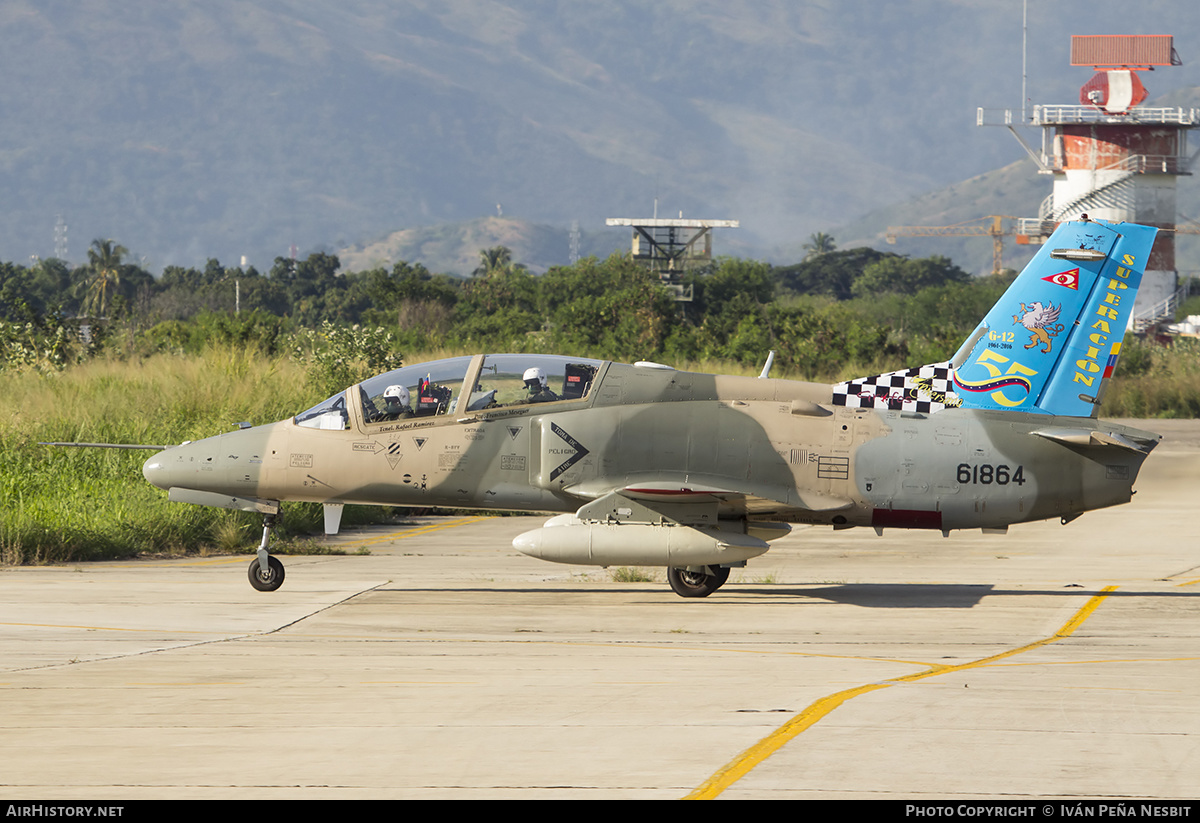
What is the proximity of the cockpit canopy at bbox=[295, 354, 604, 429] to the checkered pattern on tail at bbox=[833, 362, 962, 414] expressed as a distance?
2.55m

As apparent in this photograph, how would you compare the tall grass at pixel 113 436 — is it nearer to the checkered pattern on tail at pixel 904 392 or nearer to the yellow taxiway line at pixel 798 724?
the checkered pattern on tail at pixel 904 392

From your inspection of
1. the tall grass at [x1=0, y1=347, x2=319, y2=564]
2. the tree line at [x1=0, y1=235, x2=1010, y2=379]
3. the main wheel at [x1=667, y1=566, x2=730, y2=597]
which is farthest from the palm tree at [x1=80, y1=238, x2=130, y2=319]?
the main wheel at [x1=667, y1=566, x2=730, y2=597]

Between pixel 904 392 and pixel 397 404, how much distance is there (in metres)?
5.09

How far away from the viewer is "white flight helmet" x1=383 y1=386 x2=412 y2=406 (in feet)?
43.1

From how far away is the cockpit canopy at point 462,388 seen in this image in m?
13.0

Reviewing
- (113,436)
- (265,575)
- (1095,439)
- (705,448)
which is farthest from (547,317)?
(1095,439)

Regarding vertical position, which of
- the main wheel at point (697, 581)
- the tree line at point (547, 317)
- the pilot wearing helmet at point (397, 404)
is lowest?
the main wheel at point (697, 581)

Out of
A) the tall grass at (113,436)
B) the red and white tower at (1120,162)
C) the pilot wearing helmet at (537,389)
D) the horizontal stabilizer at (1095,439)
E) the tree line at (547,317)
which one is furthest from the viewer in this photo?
the red and white tower at (1120,162)

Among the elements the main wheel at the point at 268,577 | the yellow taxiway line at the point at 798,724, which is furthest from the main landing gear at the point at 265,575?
the yellow taxiway line at the point at 798,724

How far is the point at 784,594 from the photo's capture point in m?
13.6

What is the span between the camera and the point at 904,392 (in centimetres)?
1341

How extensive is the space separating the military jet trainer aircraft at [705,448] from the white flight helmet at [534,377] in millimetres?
14

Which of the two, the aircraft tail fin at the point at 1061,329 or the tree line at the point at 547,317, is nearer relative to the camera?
the aircraft tail fin at the point at 1061,329
